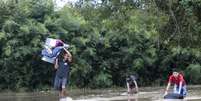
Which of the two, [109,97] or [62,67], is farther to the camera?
[109,97]

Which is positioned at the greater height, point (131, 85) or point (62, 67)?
point (62, 67)

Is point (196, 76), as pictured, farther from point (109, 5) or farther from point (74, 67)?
point (109, 5)

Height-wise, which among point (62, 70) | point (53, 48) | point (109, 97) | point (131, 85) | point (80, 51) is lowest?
point (109, 97)

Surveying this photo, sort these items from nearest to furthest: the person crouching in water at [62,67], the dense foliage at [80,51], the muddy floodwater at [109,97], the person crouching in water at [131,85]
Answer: the person crouching in water at [62,67] → the muddy floodwater at [109,97] → the person crouching in water at [131,85] → the dense foliage at [80,51]

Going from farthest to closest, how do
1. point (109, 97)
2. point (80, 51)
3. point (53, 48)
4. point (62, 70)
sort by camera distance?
1. point (80, 51)
2. point (109, 97)
3. point (53, 48)
4. point (62, 70)

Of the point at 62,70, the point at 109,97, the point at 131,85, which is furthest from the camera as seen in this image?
the point at 131,85

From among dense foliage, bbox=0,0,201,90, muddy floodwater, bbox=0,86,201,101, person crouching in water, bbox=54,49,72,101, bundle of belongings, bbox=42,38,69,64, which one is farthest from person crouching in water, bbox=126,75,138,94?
person crouching in water, bbox=54,49,72,101

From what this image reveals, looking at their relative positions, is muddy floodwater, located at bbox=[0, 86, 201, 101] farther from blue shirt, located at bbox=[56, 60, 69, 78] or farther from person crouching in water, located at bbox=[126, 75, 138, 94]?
blue shirt, located at bbox=[56, 60, 69, 78]

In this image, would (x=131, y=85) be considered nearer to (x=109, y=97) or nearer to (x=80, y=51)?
(x=109, y=97)

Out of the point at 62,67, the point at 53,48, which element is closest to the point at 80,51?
the point at 53,48

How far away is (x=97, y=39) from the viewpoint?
37688 mm

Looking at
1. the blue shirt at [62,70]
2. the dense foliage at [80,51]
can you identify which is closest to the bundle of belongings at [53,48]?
the blue shirt at [62,70]

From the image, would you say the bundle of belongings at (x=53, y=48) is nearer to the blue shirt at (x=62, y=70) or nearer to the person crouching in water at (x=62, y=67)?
the person crouching in water at (x=62, y=67)

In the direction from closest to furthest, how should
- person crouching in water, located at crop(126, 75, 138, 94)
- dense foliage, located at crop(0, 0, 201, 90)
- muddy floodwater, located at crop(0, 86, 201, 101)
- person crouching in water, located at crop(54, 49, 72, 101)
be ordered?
person crouching in water, located at crop(54, 49, 72, 101), muddy floodwater, located at crop(0, 86, 201, 101), person crouching in water, located at crop(126, 75, 138, 94), dense foliage, located at crop(0, 0, 201, 90)
